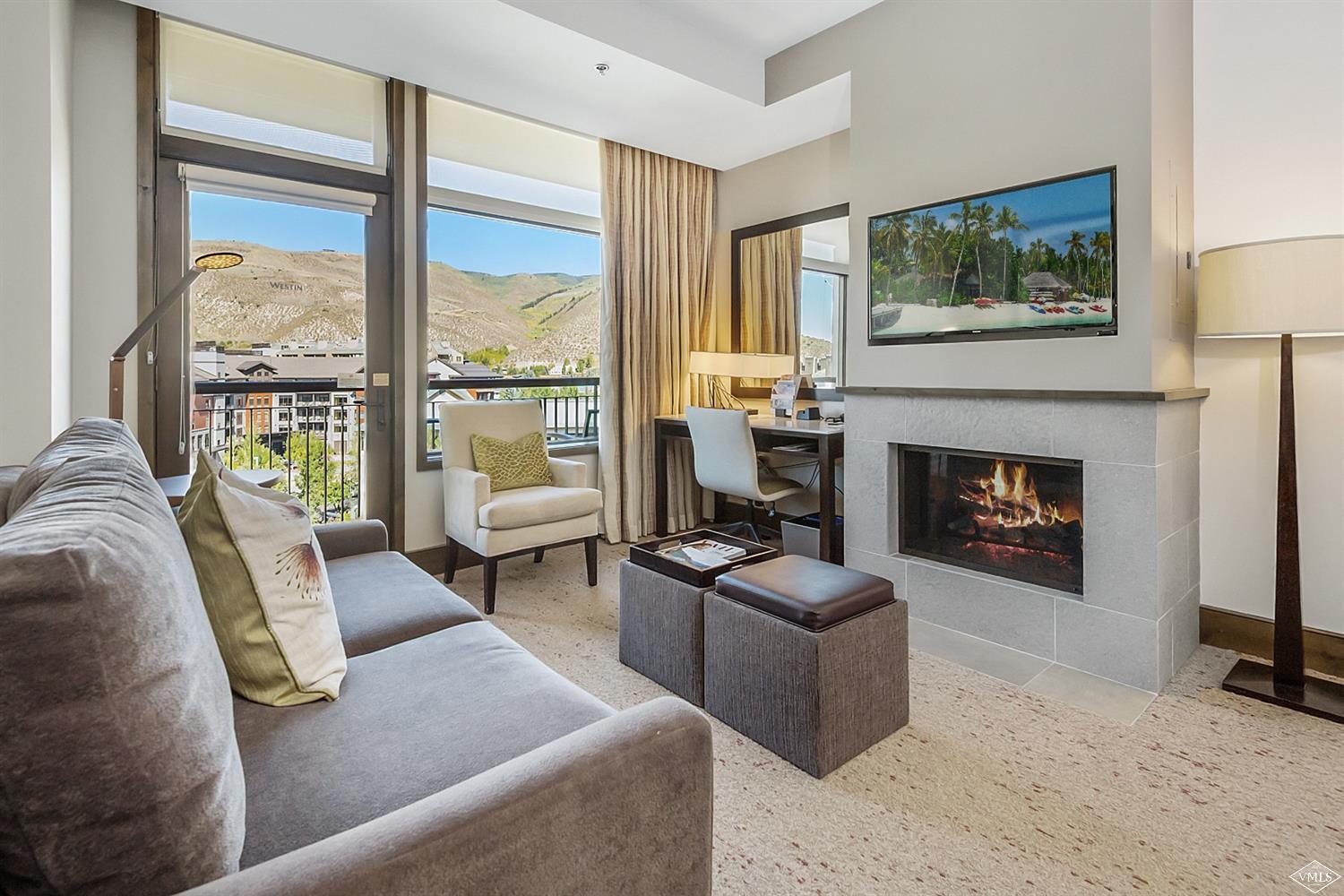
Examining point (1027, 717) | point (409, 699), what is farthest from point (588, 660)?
point (1027, 717)

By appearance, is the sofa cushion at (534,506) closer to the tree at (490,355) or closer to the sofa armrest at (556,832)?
the tree at (490,355)

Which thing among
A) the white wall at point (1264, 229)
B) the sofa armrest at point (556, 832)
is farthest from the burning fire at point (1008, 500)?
the sofa armrest at point (556, 832)

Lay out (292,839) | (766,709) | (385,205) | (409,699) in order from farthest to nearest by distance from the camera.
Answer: (385,205), (766,709), (409,699), (292,839)

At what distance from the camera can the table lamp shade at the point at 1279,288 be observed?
2.08 meters

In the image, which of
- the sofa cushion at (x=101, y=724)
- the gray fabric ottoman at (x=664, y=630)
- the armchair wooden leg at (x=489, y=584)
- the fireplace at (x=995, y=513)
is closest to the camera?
the sofa cushion at (x=101, y=724)

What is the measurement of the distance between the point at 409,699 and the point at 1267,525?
118 inches

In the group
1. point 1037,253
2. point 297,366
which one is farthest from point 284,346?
point 1037,253

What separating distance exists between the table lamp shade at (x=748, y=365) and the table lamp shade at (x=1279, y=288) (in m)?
2.25

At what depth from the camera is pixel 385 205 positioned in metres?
3.49

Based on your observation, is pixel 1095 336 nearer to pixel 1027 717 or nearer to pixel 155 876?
pixel 1027 717

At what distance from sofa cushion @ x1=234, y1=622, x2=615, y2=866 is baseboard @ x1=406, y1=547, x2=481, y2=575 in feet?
7.22

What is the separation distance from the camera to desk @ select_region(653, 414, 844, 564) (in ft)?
11.2

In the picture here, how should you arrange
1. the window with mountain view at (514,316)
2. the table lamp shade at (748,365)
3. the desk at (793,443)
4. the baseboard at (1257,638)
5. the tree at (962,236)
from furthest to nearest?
1. the table lamp shade at (748,365)
2. the window with mountain view at (514,316)
3. the desk at (793,443)
4. the tree at (962,236)
5. the baseboard at (1257,638)

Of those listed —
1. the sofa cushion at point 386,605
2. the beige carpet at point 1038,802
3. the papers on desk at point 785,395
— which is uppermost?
the papers on desk at point 785,395
